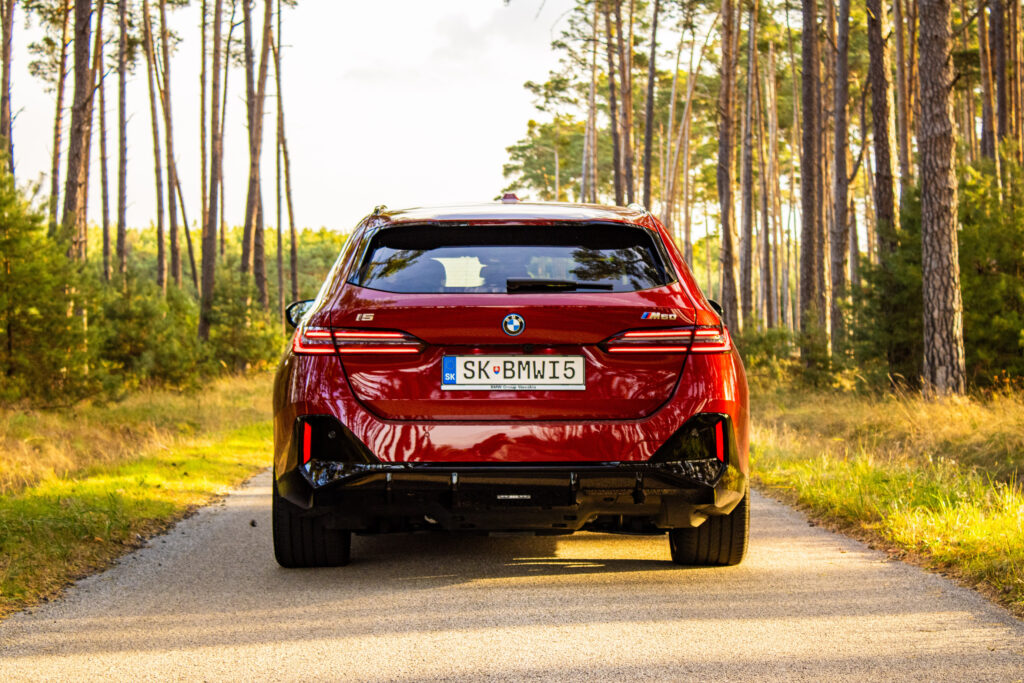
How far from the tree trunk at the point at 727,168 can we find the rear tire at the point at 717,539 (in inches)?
884

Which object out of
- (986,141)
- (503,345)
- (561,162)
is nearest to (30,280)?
(503,345)

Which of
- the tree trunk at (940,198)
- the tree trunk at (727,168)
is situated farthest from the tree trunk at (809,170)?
the tree trunk at (940,198)

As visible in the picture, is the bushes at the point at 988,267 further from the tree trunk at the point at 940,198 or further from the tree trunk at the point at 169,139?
the tree trunk at the point at 169,139

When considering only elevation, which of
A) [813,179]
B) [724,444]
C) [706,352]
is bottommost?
[724,444]

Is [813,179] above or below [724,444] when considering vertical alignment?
above

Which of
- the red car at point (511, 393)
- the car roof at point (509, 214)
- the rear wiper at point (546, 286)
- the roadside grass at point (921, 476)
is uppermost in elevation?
the car roof at point (509, 214)

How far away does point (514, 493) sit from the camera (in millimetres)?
4609

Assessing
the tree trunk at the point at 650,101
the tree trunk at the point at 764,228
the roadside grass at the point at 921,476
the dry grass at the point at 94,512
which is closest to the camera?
the dry grass at the point at 94,512

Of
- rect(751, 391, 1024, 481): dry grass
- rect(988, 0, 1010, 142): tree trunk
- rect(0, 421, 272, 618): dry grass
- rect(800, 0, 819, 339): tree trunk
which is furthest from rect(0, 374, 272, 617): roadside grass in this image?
rect(988, 0, 1010, 142): tree trunk

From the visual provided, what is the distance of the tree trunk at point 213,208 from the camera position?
26594 mm

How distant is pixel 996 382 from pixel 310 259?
8766cm

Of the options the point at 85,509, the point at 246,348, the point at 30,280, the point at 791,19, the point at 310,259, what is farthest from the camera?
the point at 310,259

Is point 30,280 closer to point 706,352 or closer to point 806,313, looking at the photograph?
point 706,352

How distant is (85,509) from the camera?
686 cm
